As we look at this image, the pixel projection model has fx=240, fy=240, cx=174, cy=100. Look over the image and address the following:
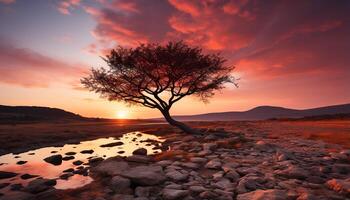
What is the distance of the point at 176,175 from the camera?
8.41 m

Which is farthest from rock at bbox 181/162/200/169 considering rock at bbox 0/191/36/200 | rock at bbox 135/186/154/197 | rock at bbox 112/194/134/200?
rock at bbox 0/191/36/200

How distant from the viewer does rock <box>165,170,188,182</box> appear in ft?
26.8

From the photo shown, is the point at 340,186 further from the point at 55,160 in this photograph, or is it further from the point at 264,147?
the point at 55,160

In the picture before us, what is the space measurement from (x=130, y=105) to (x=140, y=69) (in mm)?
5015

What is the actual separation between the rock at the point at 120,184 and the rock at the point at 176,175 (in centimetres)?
146

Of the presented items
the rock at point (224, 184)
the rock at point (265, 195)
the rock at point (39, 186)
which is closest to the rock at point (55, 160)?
the rock at point (39, 186)

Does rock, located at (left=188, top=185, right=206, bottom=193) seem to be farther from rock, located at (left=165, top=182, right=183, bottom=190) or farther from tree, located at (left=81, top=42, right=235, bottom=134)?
tree, located at (left=81, top=42, right=235, bottom=134)

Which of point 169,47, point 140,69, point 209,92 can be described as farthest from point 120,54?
point 209,92

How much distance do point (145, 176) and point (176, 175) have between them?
112 cm

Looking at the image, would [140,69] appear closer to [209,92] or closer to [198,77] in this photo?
[198,77]

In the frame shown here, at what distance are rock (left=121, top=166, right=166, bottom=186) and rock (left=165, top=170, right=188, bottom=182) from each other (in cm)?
29

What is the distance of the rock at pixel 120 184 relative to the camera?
755 centimetres

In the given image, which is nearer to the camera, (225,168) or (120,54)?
(225,168)

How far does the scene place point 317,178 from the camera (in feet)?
25.8
